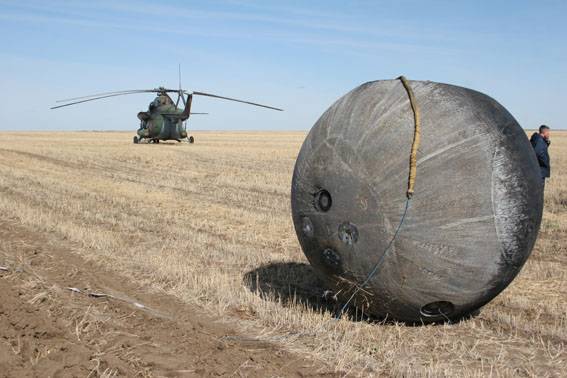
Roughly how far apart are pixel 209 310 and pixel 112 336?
129 cm

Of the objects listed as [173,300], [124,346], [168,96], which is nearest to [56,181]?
[173,300]

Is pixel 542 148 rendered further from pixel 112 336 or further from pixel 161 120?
pixel 161 120

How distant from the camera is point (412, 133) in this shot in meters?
4.98

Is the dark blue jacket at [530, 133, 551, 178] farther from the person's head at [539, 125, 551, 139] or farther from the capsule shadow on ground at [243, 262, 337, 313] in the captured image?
the capsule shadow on ground at [243, 262, 337, 313]

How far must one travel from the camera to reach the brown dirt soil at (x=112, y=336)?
14.5 ft

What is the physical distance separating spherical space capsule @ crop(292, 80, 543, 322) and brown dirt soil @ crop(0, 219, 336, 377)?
1.03 metres

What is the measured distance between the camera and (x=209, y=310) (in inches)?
242

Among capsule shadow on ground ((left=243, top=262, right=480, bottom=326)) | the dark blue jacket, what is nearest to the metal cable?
capsule shadow on ground ((left=243, top=262, right=480, bottom=326))

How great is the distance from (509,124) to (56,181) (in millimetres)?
14967

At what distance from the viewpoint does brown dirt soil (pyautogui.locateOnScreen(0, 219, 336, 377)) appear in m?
4.43

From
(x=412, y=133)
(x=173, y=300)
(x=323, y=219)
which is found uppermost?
(x=412, y=133)

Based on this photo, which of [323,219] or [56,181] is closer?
[323,219]

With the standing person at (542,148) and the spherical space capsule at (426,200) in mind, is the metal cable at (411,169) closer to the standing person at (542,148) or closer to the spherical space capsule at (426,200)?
the spherical space capsule at (426,200)

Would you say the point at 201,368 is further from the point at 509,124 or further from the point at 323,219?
the point at 509,124
